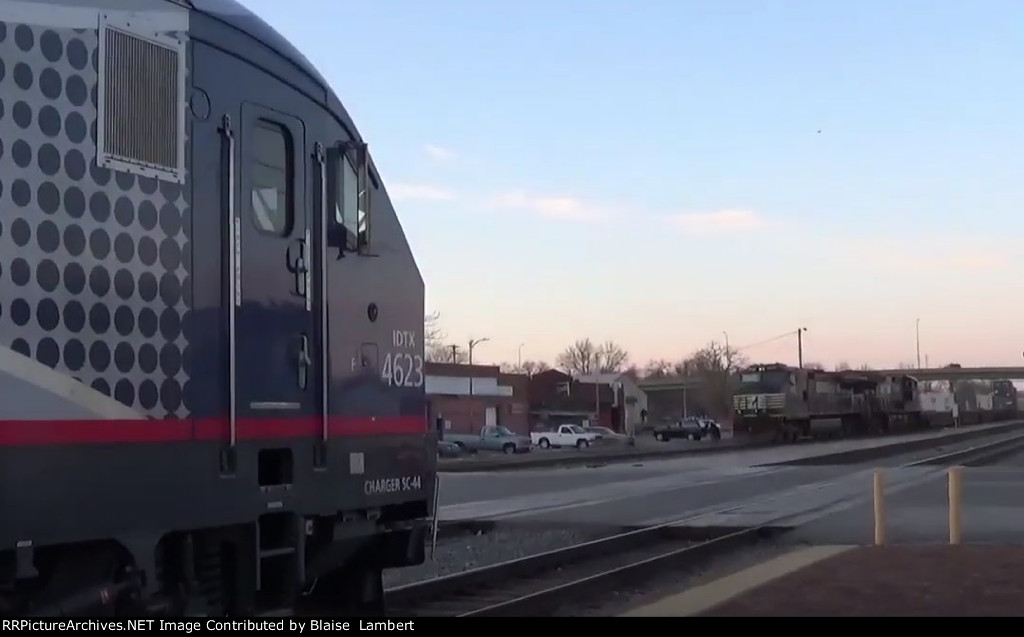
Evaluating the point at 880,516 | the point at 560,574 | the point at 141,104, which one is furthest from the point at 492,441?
the point at 141,104

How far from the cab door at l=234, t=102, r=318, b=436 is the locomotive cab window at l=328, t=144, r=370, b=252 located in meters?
0.23

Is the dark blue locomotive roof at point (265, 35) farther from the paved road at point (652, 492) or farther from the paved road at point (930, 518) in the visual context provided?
the paved road at point (652, 492)

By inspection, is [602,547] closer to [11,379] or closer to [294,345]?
[294,345]

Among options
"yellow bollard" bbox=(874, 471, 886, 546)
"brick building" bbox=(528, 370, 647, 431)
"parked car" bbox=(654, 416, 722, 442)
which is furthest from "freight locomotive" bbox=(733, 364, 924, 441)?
"yellow bollard" bbox=(874, 471, 886, 546)

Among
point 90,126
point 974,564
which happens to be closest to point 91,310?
point 90,126

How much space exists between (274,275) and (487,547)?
9.86 meters

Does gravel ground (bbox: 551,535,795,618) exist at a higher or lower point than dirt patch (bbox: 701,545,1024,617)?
lower

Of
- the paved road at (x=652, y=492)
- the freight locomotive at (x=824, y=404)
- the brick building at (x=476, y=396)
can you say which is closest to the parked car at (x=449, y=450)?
the paved road at (x=652, y=492)

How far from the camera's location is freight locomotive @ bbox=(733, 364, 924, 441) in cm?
6072

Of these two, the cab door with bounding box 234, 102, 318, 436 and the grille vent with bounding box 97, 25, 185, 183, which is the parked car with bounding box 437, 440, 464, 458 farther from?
the grille vent with bounding box 97, 25, 185, 183

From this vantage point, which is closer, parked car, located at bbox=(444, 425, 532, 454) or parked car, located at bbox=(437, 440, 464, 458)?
parked car, located at bbox=(437, 440, 464, 458)

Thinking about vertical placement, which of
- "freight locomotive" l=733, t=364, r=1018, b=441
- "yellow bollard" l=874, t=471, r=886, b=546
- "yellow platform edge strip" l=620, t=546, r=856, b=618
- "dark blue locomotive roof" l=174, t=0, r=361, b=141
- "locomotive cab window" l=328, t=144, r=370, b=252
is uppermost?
"dark blue locomotive roof" l=174, t=0, r=361, b=141

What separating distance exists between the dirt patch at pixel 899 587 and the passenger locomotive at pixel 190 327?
3714mm

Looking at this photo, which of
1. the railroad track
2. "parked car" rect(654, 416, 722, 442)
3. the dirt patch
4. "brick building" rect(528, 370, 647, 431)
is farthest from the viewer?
"brick building" rect(528, 370, 647, 431)
